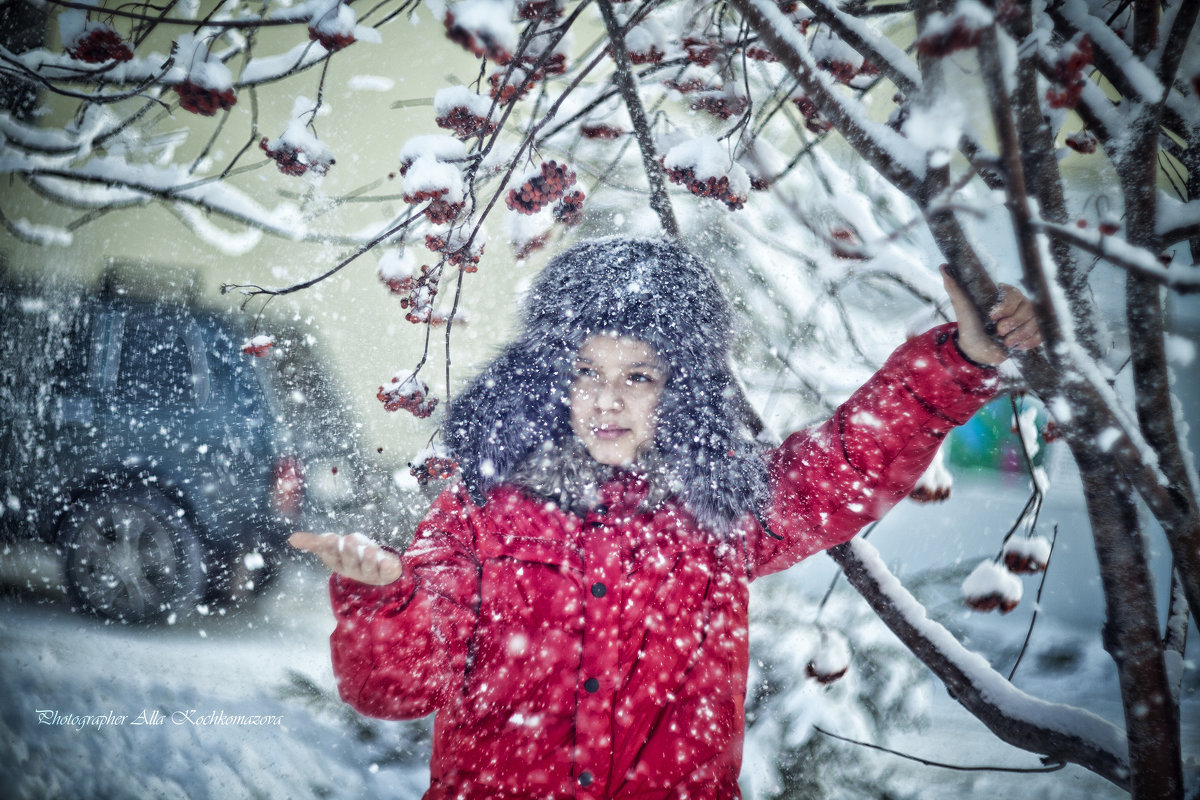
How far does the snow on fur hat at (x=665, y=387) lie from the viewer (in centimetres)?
109

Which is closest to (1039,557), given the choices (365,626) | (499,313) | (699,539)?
(699,539)

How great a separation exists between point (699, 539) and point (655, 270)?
2.18 ft

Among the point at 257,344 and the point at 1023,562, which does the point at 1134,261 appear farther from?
the point at 257,344

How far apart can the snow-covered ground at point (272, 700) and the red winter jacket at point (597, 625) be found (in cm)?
104

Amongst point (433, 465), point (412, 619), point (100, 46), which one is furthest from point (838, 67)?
point (100, 46)

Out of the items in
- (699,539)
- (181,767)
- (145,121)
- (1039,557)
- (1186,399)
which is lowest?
(181,767)

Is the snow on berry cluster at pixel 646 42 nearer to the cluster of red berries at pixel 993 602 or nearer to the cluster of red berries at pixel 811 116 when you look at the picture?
the cluster of red berries at pixel 811 116

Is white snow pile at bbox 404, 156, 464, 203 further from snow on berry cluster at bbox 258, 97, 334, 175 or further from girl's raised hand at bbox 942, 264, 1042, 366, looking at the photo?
girl's raised hand at bbox 942, 264, 1042, 366

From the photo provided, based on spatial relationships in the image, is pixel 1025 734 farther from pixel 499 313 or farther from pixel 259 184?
pixel 259 184

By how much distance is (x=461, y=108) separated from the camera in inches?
40.0

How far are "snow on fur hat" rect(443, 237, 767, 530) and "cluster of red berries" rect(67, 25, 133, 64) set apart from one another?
105 cm

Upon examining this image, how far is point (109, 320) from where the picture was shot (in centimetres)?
186

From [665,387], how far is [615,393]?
160 mm

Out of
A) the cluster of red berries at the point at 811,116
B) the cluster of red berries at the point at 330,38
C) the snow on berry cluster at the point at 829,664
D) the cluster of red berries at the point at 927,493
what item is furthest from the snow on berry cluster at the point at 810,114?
the snow on berry cluster at the point at 829,664
